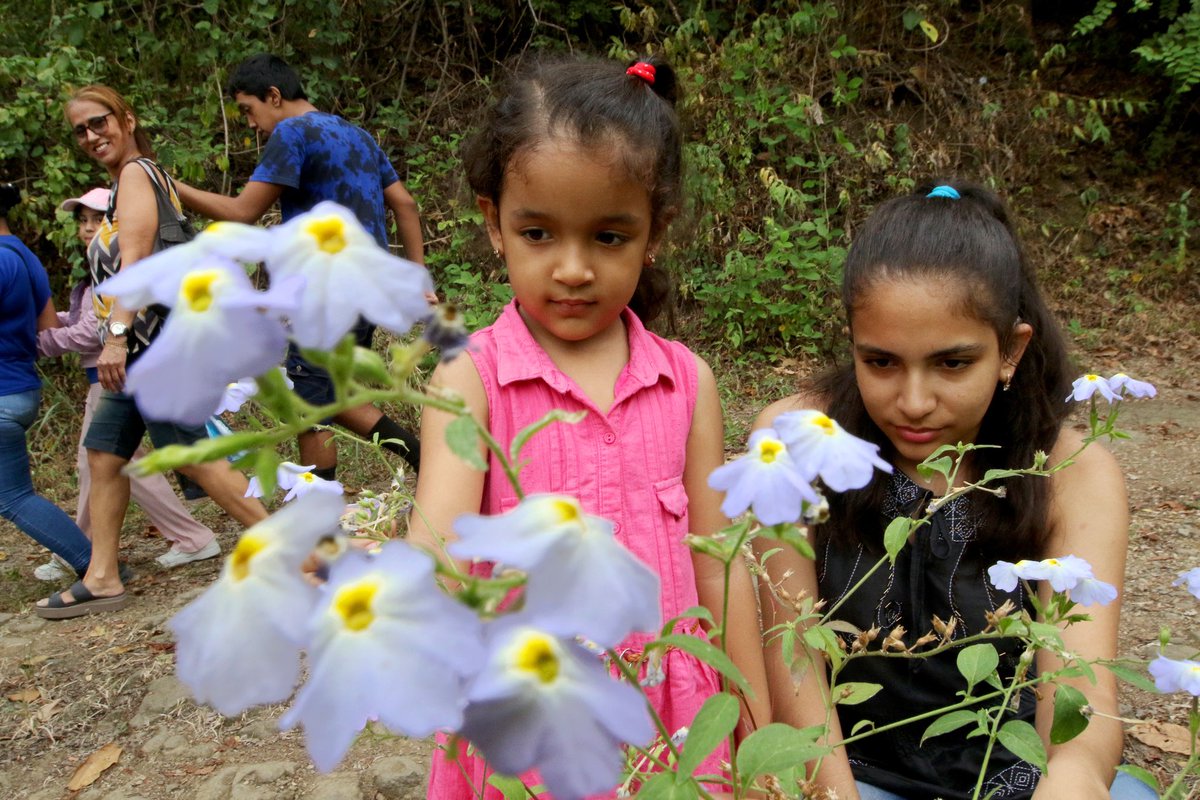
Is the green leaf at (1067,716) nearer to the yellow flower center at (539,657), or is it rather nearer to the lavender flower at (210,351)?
Result: the yellow flower center at (539,657)

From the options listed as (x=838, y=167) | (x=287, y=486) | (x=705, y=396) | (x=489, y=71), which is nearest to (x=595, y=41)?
(x=489, y=71)

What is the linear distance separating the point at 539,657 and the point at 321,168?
3503mm

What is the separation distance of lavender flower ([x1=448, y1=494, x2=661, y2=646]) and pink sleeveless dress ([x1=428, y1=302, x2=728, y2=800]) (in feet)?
3.52

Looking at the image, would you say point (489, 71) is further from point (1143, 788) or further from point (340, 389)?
point (340, 389)

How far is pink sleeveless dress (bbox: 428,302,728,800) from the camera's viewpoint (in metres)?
1.50

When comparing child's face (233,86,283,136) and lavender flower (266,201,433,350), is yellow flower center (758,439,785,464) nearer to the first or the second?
lavender flower (266,201,433,350)

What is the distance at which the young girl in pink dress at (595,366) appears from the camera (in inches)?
54.2

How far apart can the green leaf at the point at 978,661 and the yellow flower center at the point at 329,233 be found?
0.71 metres

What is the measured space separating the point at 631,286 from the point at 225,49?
558 centimetres

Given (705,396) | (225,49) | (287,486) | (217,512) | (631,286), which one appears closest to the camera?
(287,486)

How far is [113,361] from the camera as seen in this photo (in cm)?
309

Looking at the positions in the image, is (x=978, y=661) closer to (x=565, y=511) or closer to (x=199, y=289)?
(x=565, y=511)

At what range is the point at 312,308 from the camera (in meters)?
0.39

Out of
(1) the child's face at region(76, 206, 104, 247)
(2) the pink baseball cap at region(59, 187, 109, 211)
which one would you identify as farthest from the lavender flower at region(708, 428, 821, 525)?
(1) the child's face at region(76, 206, 104, 247)
